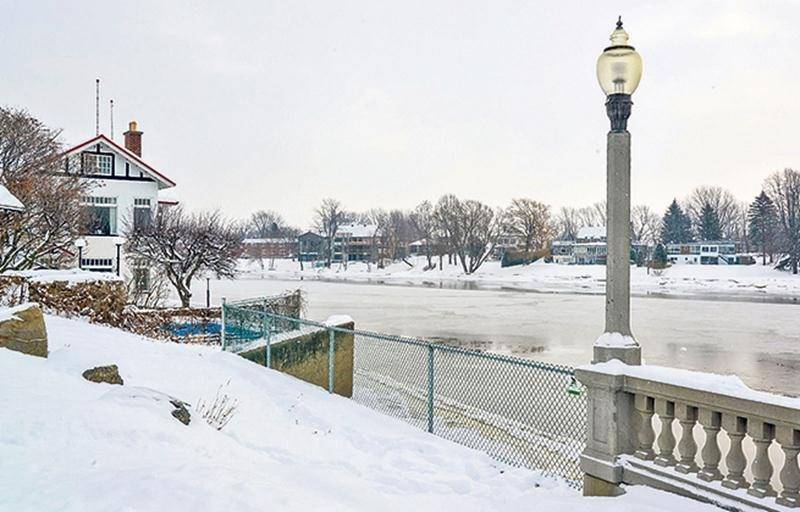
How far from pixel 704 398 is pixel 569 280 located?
3265 inches

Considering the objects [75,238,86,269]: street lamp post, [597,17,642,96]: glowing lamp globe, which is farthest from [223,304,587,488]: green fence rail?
[75,238,86,269]: street lamp post

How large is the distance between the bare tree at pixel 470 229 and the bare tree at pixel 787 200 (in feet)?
131

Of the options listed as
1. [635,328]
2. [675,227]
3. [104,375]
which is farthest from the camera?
[675,227]

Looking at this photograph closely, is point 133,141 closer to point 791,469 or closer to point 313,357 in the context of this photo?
point 313,357

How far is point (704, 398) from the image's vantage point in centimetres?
463

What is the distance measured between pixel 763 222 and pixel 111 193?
87.0 m

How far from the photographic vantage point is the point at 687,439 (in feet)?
15.7

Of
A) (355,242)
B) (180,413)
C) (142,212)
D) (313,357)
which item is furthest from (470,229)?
(180,413)

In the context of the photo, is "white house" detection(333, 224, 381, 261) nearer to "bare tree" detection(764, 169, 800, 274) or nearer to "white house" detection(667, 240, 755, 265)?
"white house" detection(667, 240, 755, 265)

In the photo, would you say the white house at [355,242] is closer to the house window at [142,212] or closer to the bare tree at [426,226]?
the bare tree at [426,226]

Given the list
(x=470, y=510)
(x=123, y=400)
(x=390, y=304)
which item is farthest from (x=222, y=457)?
(x=390, y=304)

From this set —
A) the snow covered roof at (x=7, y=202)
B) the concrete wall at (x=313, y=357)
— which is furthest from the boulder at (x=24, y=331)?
the snow covered roof at (x=7, y=202)

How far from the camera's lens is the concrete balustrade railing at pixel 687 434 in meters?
4.22

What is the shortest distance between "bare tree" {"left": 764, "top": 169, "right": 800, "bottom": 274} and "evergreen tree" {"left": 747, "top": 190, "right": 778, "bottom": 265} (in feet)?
3.22
